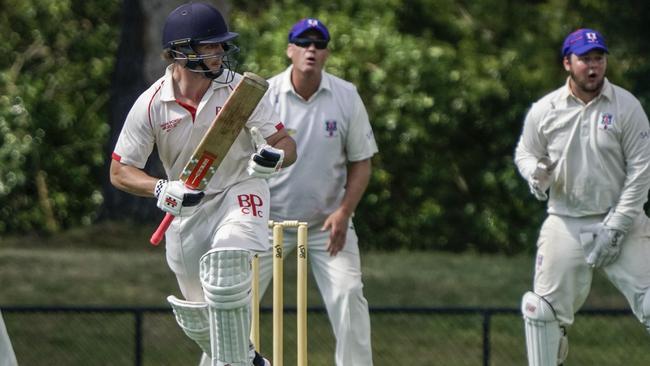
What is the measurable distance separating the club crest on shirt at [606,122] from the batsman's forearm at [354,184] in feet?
3.78

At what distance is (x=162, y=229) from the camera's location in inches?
277

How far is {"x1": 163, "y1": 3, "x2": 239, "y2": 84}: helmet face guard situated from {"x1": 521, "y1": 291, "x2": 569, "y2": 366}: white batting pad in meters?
2.08

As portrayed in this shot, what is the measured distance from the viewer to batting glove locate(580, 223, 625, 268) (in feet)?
26.3

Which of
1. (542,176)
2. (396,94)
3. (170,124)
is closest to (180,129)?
(170,124)

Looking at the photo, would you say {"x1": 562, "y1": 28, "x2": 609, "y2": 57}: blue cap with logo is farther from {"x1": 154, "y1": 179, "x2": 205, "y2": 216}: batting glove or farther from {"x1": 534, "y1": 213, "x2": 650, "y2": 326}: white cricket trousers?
{"x1": 154, "y1": 179, "x2": 205, "y2": 216}: batting glove

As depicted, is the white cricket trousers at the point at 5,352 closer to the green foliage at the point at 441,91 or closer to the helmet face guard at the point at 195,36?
the helmet face guard at the point at 195,36

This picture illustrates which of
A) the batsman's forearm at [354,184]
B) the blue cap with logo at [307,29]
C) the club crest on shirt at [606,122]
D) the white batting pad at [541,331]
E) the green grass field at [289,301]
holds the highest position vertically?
the blue cap with logo at [307,29]

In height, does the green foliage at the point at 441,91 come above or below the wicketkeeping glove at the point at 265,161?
below

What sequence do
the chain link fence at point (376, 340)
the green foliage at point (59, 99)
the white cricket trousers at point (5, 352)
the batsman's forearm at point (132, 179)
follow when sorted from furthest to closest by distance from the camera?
1. the green foliage at point (59, 99)
2. the chain link fence at point (376, 340)
3. the batsman's forearm at point (132, 179)
4. the white cricket trousers at point (5, 352)

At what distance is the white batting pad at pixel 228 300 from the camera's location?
22.5 ft

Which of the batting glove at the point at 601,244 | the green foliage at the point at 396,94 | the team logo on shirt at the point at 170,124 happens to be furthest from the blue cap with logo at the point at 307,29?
the green foliage at the point at 396,94

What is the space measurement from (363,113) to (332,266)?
0.79 meters

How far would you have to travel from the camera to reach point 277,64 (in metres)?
14.6

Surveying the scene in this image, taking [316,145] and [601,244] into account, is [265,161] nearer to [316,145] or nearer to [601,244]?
[316,145]
